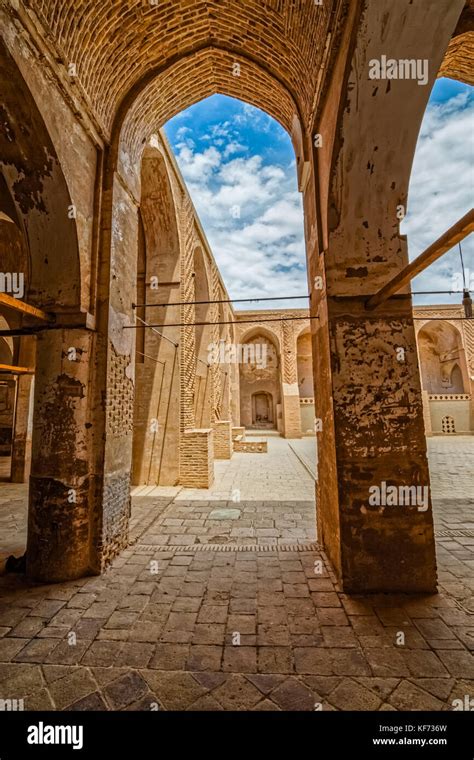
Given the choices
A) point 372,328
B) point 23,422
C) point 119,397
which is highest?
point 372,328

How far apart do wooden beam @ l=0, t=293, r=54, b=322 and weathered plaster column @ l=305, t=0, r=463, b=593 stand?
3.11 meters

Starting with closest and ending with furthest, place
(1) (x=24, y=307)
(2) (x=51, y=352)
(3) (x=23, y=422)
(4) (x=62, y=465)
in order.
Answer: (1) (x=24, y=307) → (4) (x=62, y=465) → (2) (x=51, y=352) → (3) (x=23, y=422)

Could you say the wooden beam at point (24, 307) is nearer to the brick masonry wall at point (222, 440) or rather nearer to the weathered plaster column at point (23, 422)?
the weathered plaster column at point (23, 422)

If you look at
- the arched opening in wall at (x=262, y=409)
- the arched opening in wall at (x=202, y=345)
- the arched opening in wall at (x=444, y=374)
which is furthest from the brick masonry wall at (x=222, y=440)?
the arched opening in wall at (x=262, y=409)

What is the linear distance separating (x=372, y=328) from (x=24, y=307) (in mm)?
3604

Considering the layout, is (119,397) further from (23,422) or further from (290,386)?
(290,386)

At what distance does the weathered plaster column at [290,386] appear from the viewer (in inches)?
796

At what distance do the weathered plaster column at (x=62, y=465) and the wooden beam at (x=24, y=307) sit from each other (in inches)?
7.3

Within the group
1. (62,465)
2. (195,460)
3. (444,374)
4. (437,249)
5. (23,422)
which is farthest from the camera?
(444,374)

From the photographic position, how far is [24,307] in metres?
3.39

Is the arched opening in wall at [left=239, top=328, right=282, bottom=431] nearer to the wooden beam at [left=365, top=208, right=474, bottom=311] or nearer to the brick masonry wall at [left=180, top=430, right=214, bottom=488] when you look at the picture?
the brick masonry wall at [left=180, top=430, right=214, bottom=488]

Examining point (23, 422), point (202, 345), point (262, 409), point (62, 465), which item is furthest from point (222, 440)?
point (262, 409)

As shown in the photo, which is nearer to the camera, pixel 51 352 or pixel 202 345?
pixel 51 352

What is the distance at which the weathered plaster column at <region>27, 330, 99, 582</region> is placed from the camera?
3633mm
